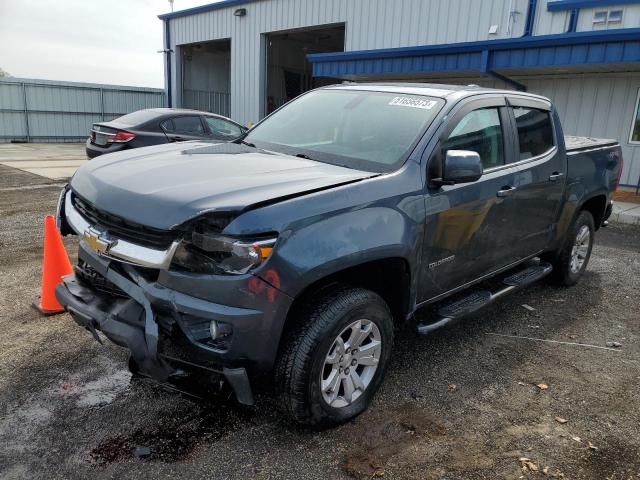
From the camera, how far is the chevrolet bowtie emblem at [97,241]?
273 cm

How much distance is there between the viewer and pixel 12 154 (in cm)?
1766

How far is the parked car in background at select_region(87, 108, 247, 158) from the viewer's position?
10.6m

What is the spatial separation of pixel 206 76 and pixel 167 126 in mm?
16167

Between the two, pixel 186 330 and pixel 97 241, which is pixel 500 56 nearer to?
pixel 97 241

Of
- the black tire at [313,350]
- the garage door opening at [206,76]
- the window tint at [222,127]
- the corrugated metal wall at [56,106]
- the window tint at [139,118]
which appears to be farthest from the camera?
the garage door opening at [206,76]

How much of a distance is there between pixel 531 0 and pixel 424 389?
12285mm

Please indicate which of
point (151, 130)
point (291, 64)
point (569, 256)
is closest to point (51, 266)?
point (569, 256)

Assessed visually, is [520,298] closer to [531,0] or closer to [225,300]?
[225,300]

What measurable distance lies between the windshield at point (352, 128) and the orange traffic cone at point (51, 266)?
1.69 m

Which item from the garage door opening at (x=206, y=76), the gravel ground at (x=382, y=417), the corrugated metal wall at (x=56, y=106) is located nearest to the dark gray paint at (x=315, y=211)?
the gravel ground at (x=382, y=417)

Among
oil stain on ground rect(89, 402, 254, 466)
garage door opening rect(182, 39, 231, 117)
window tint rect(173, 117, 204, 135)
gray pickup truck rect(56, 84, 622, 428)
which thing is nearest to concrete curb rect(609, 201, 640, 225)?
gray pickup truck rect(56, 84, 622, 428)

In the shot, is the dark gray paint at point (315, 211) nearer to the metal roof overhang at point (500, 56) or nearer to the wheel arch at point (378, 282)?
the wheel arch at point (378, 282)

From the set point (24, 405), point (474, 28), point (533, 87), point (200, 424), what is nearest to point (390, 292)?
point (200, 424)

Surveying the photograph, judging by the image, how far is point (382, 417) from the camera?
3.17 m
